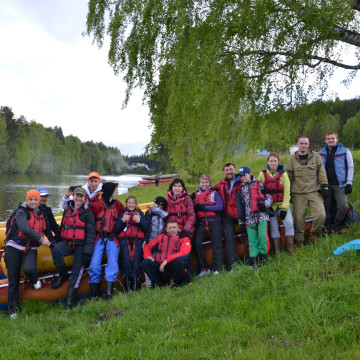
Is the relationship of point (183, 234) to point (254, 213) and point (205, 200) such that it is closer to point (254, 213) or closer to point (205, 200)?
point (205, 200)

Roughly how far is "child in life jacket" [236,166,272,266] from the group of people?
0.06 ft

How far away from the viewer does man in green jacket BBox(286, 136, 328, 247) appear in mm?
5645

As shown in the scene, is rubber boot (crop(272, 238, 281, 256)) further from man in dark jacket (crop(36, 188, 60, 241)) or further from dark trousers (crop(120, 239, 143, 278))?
man in dark jacket (crop(36, 188, 60, 241))

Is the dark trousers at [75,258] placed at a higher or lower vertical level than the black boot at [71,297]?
higher

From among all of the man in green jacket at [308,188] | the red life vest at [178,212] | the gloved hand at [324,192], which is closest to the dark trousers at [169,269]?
the red life vest at [178,212]

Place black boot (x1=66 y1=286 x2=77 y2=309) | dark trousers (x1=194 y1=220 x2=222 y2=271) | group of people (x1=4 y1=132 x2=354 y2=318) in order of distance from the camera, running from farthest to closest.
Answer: dark trousers (x1=194 y1=220 x2=222 y2=271), group of people (x1=4 y1=132 x2=354 y2=318), black boot (x1=66 y1=286 x2=77 y2=309)

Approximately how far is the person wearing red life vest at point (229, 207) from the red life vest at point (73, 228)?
2.58m

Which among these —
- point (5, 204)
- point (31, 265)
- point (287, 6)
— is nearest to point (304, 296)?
point (31, 265)

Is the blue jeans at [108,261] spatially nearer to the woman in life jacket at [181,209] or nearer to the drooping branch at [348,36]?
the woman in life jacket at [181,209]

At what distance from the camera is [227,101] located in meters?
5.61

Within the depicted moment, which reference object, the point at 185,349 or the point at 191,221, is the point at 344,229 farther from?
the point at 185,349

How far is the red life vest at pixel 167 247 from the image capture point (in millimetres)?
5395

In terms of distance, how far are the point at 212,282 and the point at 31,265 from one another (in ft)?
9.66

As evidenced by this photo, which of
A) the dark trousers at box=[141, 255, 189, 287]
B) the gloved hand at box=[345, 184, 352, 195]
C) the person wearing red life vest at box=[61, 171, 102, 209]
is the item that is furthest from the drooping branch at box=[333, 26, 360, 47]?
the person wearing red life vest at box=[61, 171, 102, 209]
